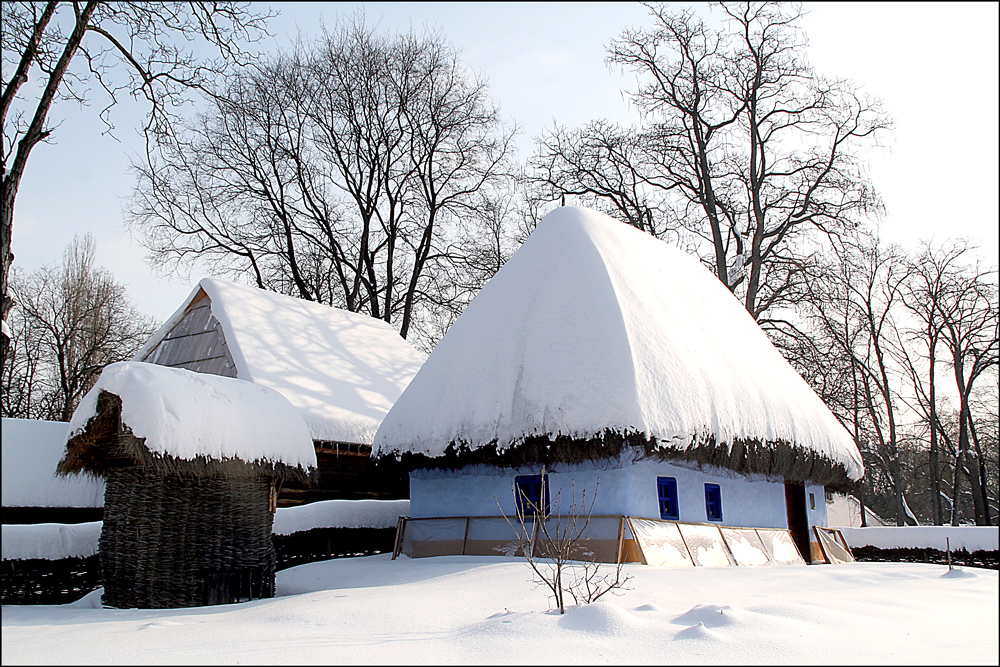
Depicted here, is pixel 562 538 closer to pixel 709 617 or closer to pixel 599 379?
pixel 599 379

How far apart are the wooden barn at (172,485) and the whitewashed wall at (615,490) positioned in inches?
142

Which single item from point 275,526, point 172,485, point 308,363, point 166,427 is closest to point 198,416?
point 166,427

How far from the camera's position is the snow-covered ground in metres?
4.76

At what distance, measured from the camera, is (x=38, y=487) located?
523 inches

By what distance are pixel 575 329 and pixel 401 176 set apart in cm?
1825

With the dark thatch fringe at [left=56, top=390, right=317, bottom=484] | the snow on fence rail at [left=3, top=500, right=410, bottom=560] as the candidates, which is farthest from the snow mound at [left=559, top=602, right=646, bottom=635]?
the snow on fence rail at [left=3, top=500, right=410, bottom=560]

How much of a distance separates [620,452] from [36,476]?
1036cm

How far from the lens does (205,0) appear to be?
37.2 ft

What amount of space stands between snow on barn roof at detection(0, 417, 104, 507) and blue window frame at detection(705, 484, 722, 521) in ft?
34.5

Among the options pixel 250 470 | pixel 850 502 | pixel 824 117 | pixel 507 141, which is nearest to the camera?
pixel 250 470

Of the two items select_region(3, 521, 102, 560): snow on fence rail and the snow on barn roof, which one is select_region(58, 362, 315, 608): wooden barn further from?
the snow on barn roof

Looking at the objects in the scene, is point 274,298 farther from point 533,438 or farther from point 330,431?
point 533,438

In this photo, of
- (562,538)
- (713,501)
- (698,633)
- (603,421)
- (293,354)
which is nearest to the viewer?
(698,633)

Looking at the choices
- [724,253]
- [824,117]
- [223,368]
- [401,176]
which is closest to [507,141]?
[401,176]
